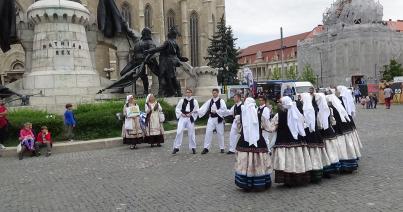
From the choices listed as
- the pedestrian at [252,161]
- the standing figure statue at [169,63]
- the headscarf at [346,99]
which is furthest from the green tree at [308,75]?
the pedestrian at [252,161]

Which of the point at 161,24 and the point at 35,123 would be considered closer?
the point at 35,123

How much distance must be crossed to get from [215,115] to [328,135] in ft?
14.9

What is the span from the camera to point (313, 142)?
797 centimetres

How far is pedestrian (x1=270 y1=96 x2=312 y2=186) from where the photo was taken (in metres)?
7.67

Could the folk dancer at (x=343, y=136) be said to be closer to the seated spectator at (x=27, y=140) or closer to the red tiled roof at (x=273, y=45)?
the seated spectator at (x=27, y=140)

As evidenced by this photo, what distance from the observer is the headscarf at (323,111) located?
27.6 ft

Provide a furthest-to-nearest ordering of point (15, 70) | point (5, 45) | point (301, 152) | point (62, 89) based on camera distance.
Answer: point (15, 70) < point (5, 45) < point (62, 89) < point (301, 152)

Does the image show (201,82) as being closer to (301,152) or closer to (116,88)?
(116,88)

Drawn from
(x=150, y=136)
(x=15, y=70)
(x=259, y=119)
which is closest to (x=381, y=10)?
(x=15, y=70)

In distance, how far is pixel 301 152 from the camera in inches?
304

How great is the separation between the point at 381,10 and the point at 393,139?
55.7 metres

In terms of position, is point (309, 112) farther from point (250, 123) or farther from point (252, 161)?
point (252, 161)

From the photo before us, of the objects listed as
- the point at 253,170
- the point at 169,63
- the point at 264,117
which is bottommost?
the point at 253,170

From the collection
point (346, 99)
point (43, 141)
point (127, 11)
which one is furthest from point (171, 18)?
point (346, 99)
